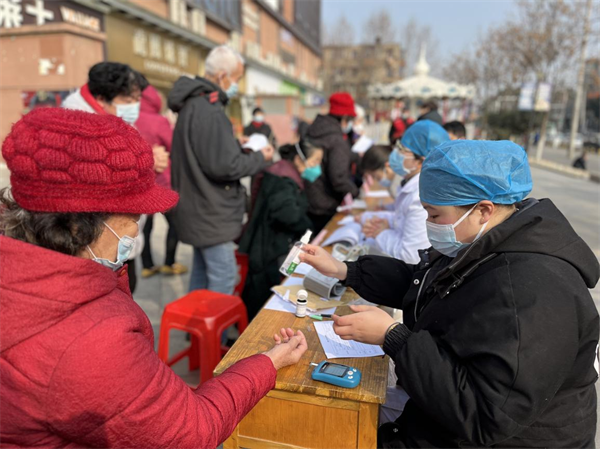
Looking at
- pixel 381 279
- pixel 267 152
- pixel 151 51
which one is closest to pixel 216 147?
pixel 267 152

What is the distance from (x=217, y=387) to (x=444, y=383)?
65 centimetres

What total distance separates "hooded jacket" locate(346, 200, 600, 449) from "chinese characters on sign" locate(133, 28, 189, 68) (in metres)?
12.0

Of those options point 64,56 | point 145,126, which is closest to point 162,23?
point 64,56

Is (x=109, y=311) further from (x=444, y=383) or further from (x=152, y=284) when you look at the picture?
(x=152, y=284)

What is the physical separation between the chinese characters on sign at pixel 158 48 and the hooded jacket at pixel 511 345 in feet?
39.3

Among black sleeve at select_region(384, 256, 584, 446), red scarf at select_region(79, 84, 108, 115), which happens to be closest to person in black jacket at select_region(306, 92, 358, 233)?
red scarf at select_region(79, 84, 108, 115)

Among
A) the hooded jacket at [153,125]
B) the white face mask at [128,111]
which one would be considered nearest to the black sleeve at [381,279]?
the white face mask at [128,111]

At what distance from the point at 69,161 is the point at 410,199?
211 centimetres

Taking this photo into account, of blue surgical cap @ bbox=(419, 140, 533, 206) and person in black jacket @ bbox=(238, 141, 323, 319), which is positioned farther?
person in black jacket @ bbox=(238, 141, 323, 319)

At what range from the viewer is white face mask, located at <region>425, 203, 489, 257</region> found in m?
1.47

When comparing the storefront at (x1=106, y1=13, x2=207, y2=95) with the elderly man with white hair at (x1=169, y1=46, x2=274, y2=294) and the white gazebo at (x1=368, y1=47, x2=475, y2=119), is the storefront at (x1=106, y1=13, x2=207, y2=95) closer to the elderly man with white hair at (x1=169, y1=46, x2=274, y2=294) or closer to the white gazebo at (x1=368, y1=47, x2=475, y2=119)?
the white gazebo at (x1=368, y1=47, x2=475, y2=119)

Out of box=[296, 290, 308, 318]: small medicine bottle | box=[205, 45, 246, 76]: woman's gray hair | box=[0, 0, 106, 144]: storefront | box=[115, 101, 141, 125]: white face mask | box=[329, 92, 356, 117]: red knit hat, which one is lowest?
box=[296, 290, 308, 318]: small medicine bottle

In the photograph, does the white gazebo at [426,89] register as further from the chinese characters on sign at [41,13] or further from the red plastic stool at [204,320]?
the red plastic stool at [204,320]

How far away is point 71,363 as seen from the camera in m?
0.93
